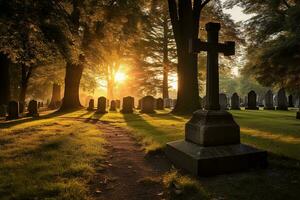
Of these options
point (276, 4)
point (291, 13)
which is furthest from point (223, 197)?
point (276, 4)

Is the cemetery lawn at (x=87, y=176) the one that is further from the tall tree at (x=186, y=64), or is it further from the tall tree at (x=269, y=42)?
the tall tree at (x=186, y=64)

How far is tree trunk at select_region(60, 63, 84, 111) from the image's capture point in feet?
69.8

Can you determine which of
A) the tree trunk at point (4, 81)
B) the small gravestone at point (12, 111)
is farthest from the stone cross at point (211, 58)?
the tree trunk at point (4, 81)

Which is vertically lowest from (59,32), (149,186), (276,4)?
(149,186)

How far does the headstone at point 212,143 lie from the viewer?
455 cm

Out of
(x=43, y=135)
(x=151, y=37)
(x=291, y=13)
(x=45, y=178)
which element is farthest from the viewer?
(x=151, y=37)

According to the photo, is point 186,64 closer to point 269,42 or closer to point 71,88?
point 71,88

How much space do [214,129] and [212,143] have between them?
0.27 metres

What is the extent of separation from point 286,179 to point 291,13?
9697mm

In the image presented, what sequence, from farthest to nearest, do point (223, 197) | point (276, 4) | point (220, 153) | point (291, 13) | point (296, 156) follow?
point (276, 4)
point (291, 13)
point (296, 156)
point (220, 153)
point (223, 197)

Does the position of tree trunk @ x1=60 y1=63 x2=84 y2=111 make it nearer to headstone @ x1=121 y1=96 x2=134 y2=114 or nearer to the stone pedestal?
headstone @ x1=121 y1=96 x2=134 y2=114

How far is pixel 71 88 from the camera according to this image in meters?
21.5

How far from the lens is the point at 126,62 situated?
1310 inches

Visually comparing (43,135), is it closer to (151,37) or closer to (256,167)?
(256,167)
